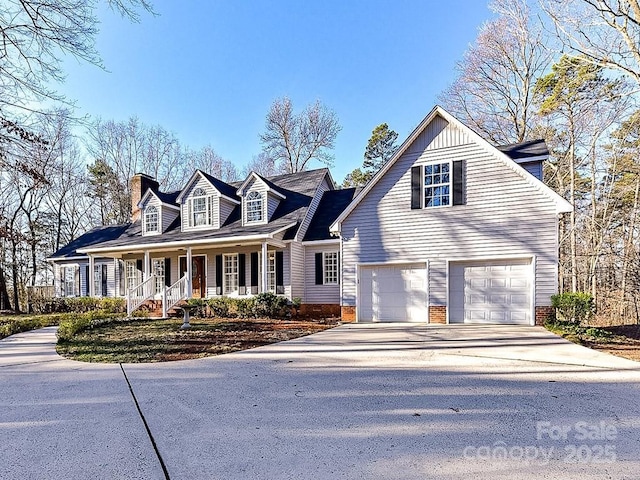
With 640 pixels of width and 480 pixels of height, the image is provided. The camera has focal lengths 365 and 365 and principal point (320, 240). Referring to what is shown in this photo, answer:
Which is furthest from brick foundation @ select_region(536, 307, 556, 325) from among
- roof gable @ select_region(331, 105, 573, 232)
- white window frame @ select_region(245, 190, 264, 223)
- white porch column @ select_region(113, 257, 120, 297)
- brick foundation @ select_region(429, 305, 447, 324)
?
white porch column @ select_region(113, 257, 120, 297)

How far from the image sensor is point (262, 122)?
31625 mm

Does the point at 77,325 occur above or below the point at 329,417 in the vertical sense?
below

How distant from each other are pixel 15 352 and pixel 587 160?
23742mm

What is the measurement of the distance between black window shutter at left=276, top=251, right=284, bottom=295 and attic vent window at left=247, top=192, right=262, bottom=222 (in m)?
2.13

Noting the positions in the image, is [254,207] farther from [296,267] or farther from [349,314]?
[349,314]

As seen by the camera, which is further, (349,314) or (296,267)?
(296,267)

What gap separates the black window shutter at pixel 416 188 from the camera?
480 inches

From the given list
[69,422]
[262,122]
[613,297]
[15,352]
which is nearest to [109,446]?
[69,422]

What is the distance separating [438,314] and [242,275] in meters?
8.93

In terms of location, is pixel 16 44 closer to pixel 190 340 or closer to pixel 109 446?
pixel 190 340

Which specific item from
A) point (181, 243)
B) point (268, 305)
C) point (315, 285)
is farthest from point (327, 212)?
point (181, 243)

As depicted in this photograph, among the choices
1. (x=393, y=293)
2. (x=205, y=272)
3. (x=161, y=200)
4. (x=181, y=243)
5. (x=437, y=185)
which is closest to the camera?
(x=437, y=185)

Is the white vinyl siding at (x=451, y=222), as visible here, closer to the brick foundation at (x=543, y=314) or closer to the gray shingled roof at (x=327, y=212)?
the brick foundation at (x=543, y=314)

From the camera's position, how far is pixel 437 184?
1205 centimetres
